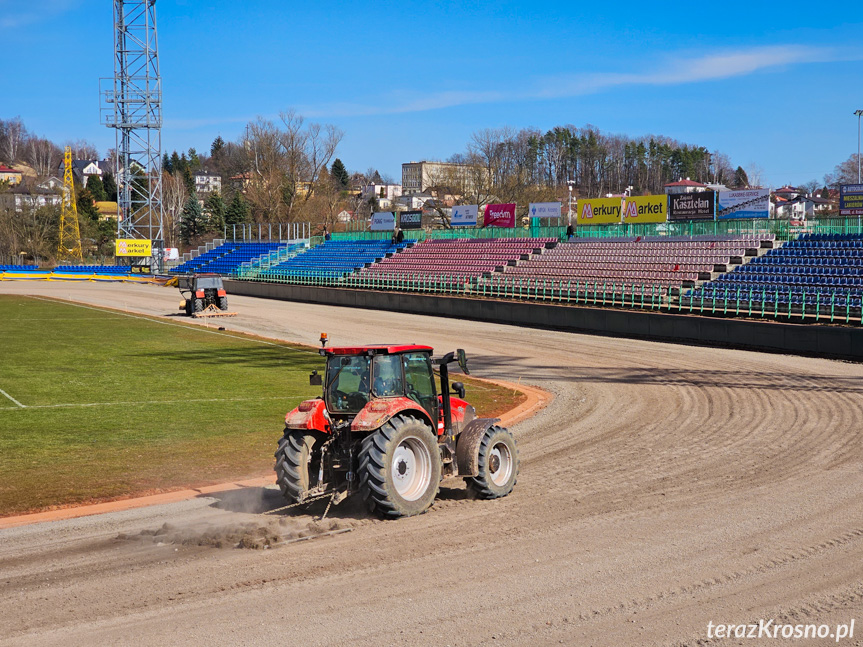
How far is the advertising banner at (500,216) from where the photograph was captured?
5422 cm

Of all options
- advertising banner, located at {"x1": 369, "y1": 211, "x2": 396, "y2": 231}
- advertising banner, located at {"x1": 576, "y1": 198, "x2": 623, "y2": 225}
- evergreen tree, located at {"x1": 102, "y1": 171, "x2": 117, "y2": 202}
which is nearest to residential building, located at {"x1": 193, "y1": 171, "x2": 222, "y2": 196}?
evergreen tree, located at {"x1": 102, "y1": 171, "x2": 117, "y2": 202}

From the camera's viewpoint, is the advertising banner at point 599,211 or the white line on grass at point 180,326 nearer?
the white line on grass at point 180,326

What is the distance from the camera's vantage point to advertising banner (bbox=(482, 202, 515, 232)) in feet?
178

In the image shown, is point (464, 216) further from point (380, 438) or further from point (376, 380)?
point (380, 438)

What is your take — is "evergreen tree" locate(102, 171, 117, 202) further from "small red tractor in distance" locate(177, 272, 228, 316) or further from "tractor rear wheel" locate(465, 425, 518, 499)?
"tractor rear wheel" locate(465, 425, 518, 499)

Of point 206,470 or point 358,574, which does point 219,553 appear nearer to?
point 358,574

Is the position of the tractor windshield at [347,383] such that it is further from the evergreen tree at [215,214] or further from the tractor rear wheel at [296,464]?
the evergreen tree at [215,214]

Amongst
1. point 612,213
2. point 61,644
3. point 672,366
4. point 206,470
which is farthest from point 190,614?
point 612,213

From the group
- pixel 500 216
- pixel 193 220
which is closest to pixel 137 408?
pixel 500 216

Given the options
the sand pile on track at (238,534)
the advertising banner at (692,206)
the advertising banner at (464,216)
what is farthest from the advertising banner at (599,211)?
the sand pile on track at (238,534)

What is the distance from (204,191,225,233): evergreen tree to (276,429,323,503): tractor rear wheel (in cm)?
10956

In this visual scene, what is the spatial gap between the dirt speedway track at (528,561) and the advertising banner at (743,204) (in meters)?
29.0

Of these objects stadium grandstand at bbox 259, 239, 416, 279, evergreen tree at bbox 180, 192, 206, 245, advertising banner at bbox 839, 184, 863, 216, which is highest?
evergreen tree at bbox 180, 192, 206, 245

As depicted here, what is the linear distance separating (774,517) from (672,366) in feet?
46.3
